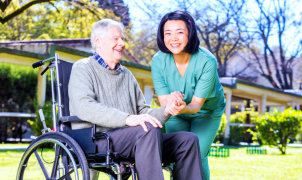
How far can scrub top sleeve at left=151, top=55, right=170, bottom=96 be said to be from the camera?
10.7 feet

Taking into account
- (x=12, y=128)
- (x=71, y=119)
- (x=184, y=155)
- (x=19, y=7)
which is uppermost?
(x=19, y=7)

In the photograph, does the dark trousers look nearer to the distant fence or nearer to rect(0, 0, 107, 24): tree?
the distant fence

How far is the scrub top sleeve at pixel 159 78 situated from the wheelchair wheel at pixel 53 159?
2.53ft

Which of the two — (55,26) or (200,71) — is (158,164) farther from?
(55,26)

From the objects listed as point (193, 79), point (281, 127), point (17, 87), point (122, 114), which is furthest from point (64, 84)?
point (17, 87)

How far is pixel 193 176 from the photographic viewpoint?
271 centimetres

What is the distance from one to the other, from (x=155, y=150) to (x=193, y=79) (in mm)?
908

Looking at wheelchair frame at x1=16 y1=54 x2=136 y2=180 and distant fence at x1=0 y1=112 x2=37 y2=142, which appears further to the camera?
distant fence at x1=0 y1=112 x2=37 y2=142

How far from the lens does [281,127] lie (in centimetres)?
1186

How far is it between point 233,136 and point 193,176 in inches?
611

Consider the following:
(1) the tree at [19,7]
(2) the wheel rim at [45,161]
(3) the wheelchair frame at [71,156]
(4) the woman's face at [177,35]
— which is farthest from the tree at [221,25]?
(3) the wheelchair frame at [71,156]

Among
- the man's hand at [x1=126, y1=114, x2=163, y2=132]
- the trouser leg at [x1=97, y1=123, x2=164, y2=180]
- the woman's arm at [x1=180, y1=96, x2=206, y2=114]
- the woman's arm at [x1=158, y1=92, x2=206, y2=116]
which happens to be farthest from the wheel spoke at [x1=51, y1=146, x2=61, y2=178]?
the woman's arm at [x1=180, y1=96, x2=206, y2=114]

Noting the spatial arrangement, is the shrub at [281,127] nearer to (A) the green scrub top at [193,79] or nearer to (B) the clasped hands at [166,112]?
(A) the green scrub top at [193,79]

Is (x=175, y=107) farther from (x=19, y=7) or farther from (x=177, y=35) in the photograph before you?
(x=19, y=7)
